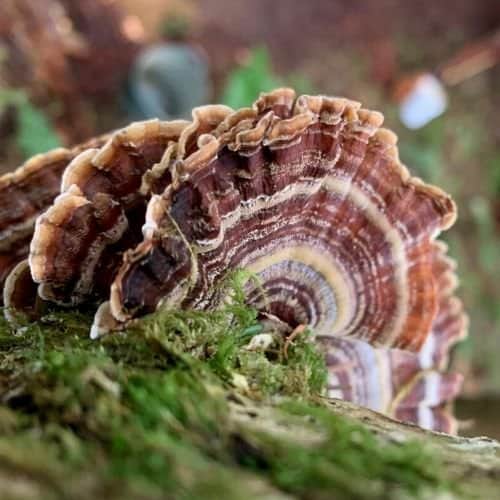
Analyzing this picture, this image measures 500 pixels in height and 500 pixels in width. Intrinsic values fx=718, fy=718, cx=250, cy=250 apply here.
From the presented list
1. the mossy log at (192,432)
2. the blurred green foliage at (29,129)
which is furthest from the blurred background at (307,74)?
the mossy log at (192,432)

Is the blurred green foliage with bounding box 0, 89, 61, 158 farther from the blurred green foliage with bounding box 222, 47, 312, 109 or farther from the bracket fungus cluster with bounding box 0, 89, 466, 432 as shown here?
the bracket fungus cluster with bounding box 0, 89, 466, 432

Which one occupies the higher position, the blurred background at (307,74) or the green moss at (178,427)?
the blurred background at (307,74)

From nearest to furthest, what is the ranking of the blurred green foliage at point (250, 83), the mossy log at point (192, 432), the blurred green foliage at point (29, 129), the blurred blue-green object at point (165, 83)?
the mossy log at point (192, 432)
the blurred green foliage at point (29, 129)
the blurred green foliage at point (250, 83)
the blurred blue-green object at point (165, 83)

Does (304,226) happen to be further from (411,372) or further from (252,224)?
(411,372)

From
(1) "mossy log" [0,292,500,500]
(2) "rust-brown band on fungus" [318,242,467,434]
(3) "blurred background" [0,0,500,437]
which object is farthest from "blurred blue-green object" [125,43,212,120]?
(1) "mossy log" [0,292,500,500]

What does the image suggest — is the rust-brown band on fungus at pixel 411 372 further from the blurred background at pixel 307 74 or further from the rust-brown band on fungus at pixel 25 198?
the blurred background at pixel 307 74

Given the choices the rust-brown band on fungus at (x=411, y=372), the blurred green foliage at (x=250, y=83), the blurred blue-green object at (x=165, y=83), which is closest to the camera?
the rust-brown band on fungus at (x=411, y=372)

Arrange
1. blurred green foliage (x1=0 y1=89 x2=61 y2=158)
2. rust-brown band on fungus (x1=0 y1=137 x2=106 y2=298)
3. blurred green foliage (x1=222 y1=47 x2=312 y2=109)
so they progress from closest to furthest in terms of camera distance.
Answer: rust-brown band on fungus (x1=0 y1=137 x2=106 y2=298) < blurred green foliage (x1=0 y1=89 x2=61 y2=158) < blurred green foliage (x1=222 y1=47 x2=312 y2=109)
